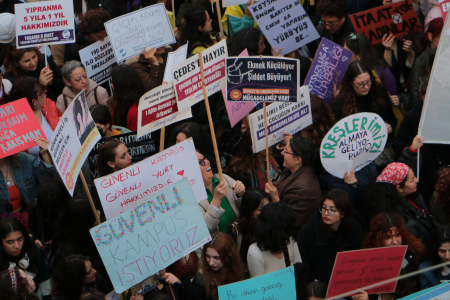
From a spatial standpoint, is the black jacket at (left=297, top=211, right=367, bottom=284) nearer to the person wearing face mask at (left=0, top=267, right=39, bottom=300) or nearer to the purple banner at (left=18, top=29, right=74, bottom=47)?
the person wearing face mask at (left=0, top=267, right=39, bottom=300)

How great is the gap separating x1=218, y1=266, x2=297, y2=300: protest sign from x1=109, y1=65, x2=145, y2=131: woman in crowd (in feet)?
9.72

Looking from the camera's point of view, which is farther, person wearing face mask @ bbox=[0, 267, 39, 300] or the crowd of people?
the crowd of people

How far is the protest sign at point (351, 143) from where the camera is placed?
5.34m

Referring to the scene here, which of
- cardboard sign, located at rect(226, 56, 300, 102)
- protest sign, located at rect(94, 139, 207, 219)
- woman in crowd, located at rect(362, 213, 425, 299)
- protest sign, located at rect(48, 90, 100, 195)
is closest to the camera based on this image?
protest sign, located at rect(94, 139, 207, 219)

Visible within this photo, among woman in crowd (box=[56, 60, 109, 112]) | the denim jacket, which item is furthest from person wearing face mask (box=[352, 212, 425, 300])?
woman in crowd (box=[56, 60, 109, 112])

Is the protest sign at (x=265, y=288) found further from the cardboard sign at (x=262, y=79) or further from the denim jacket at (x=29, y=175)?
the denim jacket at (x=29, y=175)

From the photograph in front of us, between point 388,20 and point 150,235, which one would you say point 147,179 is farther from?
point 388,20

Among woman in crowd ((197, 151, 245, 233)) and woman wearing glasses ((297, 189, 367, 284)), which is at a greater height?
woman in crowd ((197, 151, 245, 233))

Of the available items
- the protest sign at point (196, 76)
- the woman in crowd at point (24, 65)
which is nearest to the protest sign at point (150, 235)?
the protest sign at point (196, 76)

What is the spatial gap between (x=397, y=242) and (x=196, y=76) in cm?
240

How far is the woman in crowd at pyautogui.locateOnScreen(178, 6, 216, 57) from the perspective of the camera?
7219 mm

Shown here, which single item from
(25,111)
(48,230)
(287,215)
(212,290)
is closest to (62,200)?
(48,230)

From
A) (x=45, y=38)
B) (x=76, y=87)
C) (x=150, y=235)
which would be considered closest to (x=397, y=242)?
(x=150, y=235)

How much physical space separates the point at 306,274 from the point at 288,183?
1.06m
